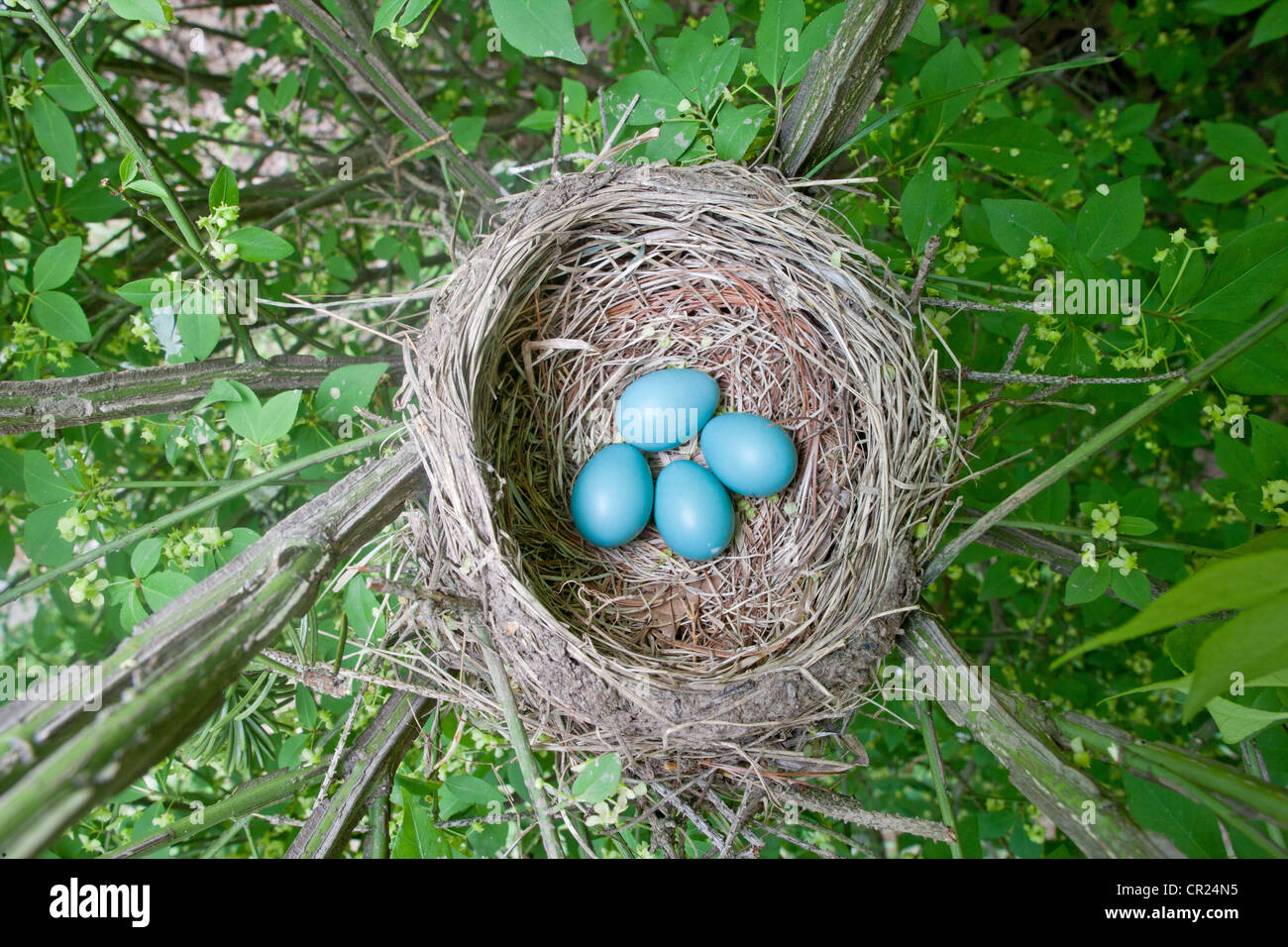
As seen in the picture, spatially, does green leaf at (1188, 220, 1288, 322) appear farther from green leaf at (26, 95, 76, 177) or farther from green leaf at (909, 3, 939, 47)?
green leaf at (26, 95, 76, 177)

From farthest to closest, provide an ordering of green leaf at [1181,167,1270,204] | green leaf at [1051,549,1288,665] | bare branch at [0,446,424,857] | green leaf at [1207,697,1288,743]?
green leaf at [1181,167,1270,204], green leaf at [1207,697,1288,743], bare branch at [0,446,424,857], green leaf at [1051,549,1288,665]

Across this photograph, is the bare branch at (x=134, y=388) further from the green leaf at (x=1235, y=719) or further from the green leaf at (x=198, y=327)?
the green leaf at (x=1235, y=719)

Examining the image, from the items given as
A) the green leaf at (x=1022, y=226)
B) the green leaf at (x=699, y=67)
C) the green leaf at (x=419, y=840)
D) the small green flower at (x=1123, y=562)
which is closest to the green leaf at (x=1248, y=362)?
the green leaf at (x=1022, y=226)

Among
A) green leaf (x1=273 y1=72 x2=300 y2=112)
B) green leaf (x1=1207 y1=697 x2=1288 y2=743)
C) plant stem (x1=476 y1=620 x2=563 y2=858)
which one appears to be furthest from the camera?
green leaf (x1=273 y1=72 x2=300 y2=112)

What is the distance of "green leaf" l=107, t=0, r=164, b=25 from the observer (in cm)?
117

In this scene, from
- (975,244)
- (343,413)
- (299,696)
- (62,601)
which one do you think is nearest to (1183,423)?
(975,244)

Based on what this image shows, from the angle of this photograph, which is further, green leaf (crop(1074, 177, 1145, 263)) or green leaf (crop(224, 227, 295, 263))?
green leaf (crop(1074, 177, 1145, 263))

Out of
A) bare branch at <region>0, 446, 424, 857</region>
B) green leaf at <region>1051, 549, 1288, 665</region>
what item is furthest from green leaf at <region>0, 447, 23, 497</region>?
green leaf at <region>1051, 549, 1288, 665</region>

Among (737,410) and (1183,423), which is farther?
(737,410)

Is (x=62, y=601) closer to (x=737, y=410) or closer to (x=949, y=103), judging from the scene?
(x=737, y=410)

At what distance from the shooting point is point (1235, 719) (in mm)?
1107

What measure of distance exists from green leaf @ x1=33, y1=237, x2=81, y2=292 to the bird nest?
671 millimetres

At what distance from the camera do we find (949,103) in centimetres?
167

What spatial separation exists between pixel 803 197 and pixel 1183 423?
1287 mm
